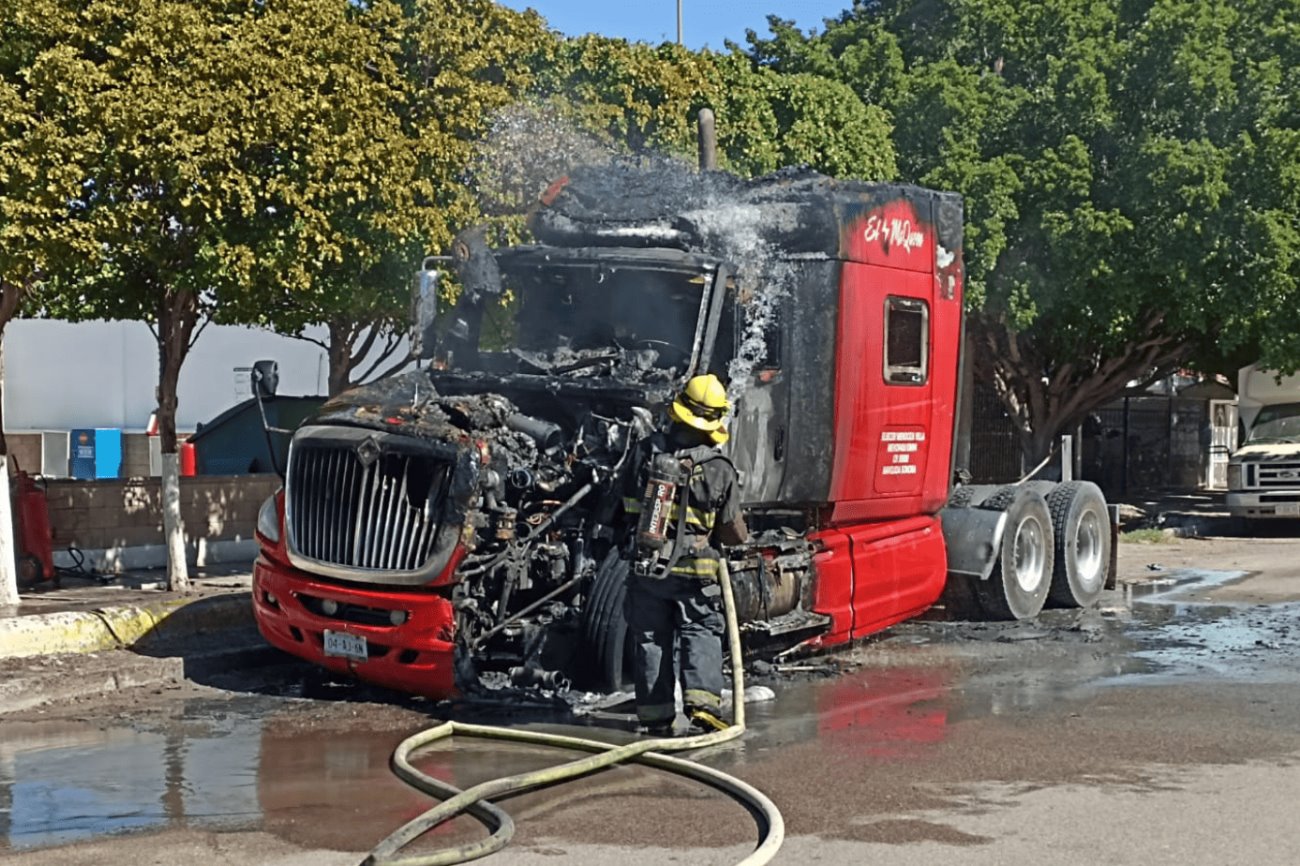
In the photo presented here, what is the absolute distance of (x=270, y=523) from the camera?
9820mm

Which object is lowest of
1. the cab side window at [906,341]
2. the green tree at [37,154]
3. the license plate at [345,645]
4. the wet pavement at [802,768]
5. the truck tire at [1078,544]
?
the wet pavement at [802,768]

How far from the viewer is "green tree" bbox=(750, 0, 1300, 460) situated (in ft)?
76.0

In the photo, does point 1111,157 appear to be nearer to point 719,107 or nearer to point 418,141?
point 719,107

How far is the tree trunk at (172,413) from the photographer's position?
46.4 ft

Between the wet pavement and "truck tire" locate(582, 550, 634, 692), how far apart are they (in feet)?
1.51

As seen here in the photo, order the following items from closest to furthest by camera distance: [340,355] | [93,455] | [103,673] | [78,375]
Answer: [103,673]
[340,355]
[93,455]
[78,375]

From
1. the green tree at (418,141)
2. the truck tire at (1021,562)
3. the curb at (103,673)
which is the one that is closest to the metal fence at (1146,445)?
the truck tire at (1021,562)

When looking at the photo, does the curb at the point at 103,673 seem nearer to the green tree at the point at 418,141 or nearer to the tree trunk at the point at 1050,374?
the green tree at the point at 418,141

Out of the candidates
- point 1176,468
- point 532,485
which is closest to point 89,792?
point 532,485

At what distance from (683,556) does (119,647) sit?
4430mm

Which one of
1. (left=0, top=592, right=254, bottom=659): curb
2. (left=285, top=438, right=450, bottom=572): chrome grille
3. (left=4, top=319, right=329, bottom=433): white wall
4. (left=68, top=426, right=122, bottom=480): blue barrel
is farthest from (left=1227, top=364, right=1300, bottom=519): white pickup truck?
(left=4, top=319, right=329, bottom=433): white wall

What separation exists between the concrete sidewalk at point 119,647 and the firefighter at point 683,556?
355 cm

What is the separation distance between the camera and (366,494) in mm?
9102

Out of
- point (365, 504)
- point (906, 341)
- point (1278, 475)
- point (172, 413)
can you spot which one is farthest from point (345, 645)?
point (1278, 475)
